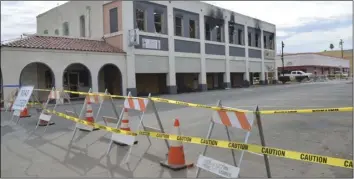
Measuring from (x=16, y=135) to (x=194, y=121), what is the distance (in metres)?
5.35

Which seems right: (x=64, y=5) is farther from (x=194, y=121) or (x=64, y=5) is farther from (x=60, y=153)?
(x=60, y=153)

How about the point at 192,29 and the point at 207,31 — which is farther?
the point at 207,31

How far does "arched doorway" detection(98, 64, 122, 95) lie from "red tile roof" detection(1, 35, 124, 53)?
2.06m

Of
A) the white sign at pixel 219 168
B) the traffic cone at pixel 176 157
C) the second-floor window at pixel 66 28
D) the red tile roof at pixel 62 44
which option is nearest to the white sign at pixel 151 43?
the red tile roof at pixel 62 44

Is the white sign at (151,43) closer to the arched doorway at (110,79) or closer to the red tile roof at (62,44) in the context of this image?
the red tile roof at (62,44)

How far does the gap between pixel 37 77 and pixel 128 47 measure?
267 inches

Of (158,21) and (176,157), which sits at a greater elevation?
(158,21)

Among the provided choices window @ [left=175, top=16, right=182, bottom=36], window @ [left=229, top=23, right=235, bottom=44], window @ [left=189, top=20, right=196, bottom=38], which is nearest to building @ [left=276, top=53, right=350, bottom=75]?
window @ [left=229, top=23, right=235, bottom=44]

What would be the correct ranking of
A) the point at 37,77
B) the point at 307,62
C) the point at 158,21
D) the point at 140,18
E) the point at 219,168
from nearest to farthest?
the point at 219,168 < the point at 37,77 < the point at 140,18 < the point at 158,21 < the point at 307,62

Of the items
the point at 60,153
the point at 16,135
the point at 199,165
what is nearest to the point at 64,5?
the point at 16,135

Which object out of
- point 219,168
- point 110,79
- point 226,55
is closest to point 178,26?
point 226,55

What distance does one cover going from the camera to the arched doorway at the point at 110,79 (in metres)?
26.3

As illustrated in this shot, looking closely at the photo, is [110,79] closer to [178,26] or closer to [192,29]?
[178,26]

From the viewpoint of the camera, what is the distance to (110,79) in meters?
26.9
